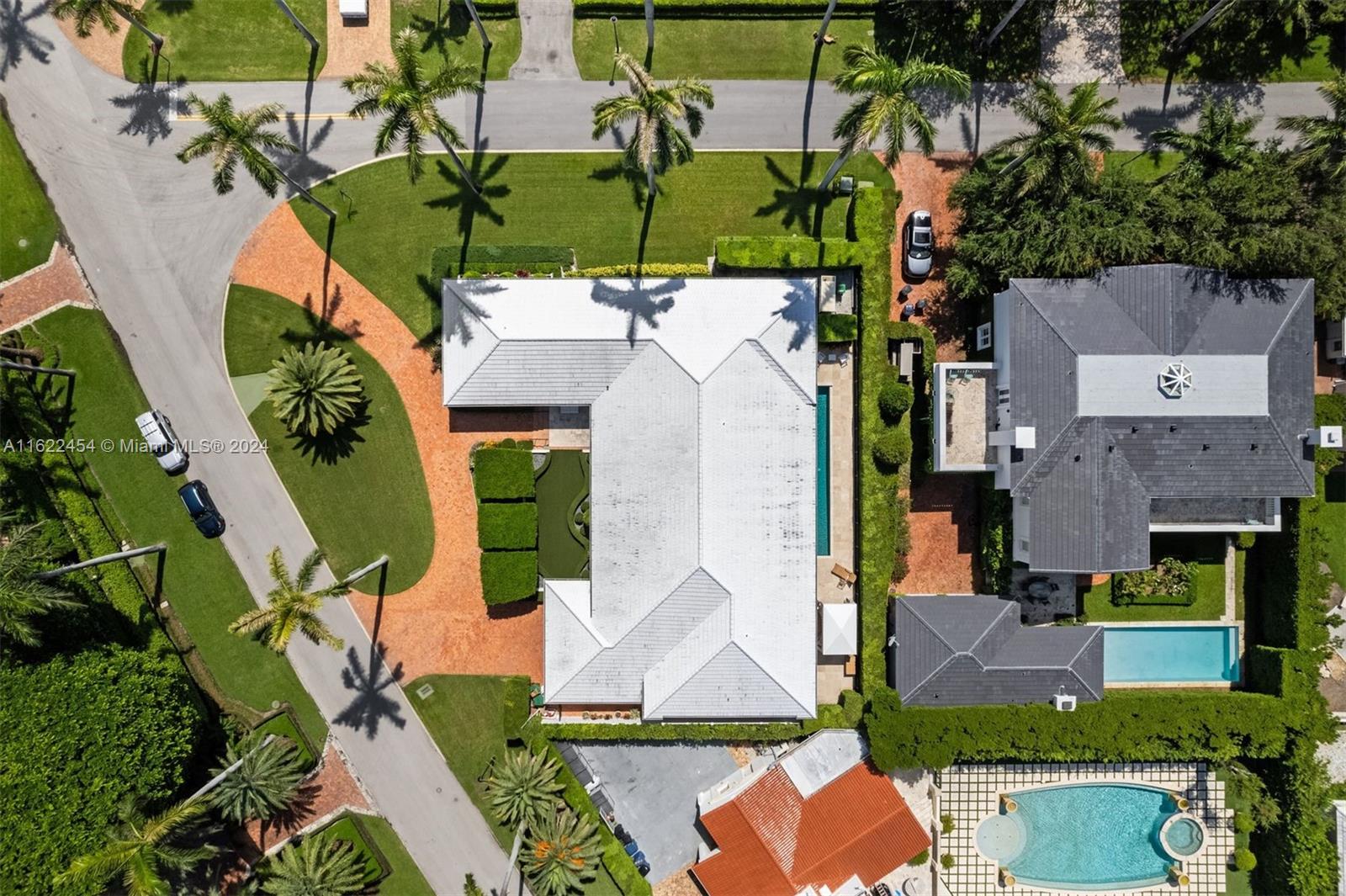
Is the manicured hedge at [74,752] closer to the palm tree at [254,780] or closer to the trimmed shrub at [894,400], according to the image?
the palm tree at [254,780]

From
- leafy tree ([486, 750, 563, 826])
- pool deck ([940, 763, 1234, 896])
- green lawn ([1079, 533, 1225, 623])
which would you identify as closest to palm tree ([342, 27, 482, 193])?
leafy tree ([486, 750, 563, 826])

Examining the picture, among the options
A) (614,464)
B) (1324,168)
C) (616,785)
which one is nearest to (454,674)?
(616,785)

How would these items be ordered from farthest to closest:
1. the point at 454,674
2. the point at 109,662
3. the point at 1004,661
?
the point at 454,674
the point at 1004,661
the point at 109,662

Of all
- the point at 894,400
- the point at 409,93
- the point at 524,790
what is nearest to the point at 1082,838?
the point at 894,400

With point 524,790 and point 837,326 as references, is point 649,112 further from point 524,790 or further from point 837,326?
point 524,790

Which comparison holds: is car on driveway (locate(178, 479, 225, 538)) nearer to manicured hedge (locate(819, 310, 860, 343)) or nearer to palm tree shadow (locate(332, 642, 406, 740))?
palm tree shadow (locate(332, 642, 406, 740))

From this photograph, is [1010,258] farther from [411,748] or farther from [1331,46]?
[411,748]

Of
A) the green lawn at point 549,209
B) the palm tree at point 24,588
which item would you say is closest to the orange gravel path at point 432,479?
the green lawn at point 549,209
